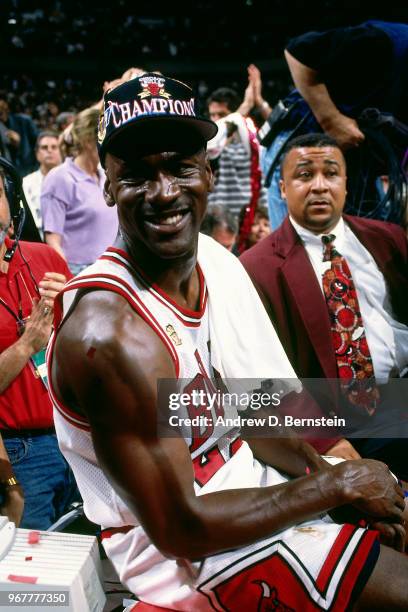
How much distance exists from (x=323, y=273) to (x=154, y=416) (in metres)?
1.43

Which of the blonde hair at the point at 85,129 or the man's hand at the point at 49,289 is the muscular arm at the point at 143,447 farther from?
the blonde hair at the point at 85,129

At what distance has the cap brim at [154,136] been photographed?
4.51 ft

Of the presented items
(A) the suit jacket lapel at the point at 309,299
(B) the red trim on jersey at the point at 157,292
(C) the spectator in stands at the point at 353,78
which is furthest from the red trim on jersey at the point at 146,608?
(C) the spectator in stands at the point at 353,78

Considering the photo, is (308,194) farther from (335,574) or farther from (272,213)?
(335,574)

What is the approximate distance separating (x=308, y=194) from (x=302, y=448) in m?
1.30

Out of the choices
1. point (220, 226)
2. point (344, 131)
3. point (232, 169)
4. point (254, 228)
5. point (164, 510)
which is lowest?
point (254, 228)

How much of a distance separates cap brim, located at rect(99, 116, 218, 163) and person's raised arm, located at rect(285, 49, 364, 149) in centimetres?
172

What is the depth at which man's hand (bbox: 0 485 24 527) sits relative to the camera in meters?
1.96

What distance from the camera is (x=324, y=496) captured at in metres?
1.32

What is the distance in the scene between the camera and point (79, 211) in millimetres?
3838

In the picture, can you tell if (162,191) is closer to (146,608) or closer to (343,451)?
(146,608)

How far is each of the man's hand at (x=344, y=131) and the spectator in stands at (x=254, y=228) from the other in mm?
1691

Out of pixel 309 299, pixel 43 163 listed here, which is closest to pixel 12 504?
pixel 309 299

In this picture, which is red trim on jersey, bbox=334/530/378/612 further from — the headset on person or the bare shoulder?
the headset on person
